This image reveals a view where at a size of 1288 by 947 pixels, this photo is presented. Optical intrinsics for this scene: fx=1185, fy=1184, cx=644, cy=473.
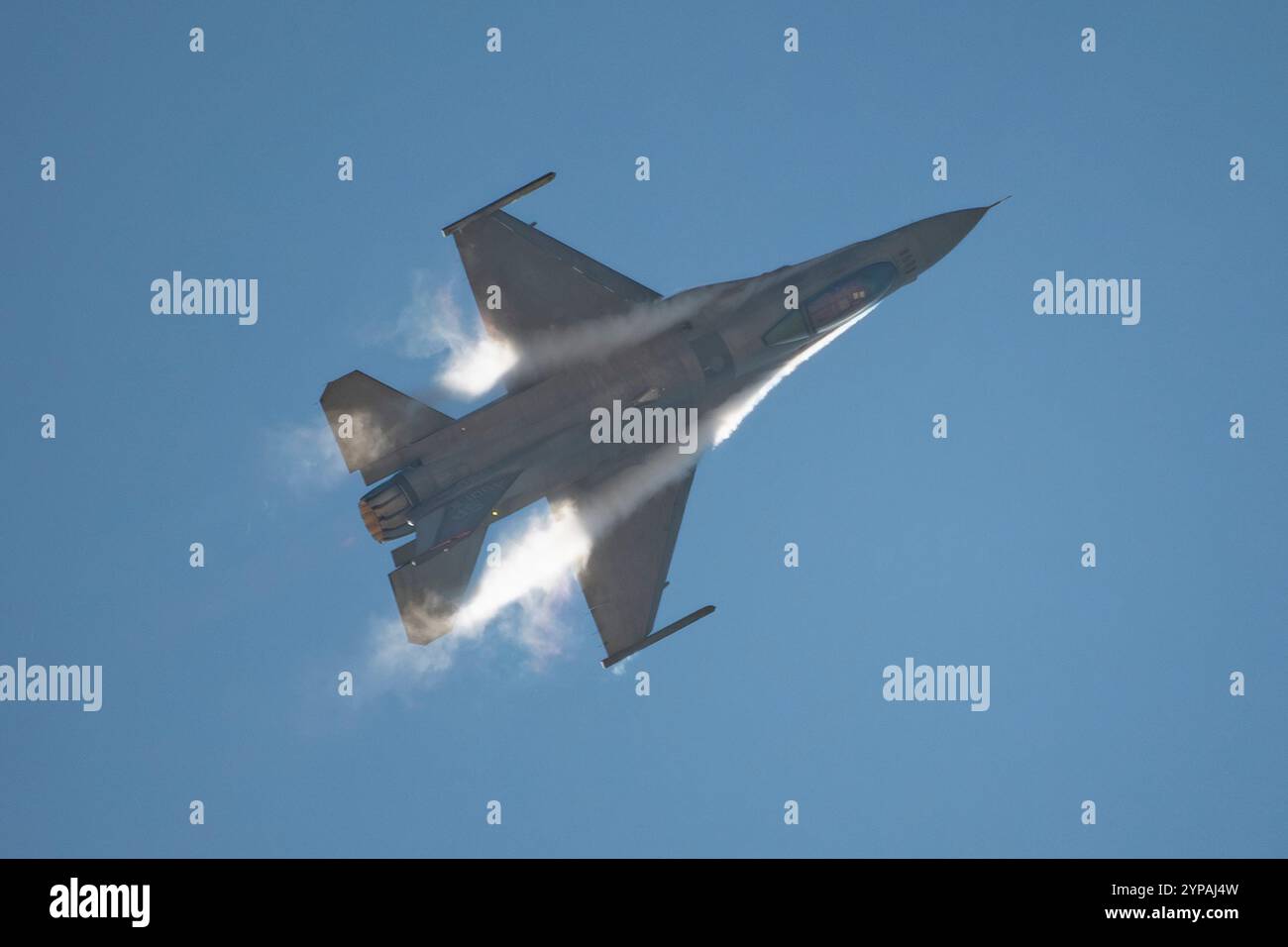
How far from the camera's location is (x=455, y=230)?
26.9m

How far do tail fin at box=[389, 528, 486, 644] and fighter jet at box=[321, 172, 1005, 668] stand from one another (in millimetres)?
32

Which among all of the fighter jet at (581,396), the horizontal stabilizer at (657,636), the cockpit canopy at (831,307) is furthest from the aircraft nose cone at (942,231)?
Answer: the horizontal stabilizer at (657,636)

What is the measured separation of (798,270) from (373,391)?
10113 mm

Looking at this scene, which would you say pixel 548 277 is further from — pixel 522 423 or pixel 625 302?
pixel 522 423

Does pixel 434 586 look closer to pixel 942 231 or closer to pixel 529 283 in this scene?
pixel 529 283

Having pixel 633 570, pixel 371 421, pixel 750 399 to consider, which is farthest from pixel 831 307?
pixel 371 421

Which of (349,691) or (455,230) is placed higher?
(455,230)

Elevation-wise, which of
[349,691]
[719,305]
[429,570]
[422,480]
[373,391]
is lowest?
[349,691]

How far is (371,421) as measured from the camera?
25.7 meters

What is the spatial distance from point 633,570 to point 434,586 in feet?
16.3

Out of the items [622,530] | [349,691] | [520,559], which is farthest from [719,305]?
[349,691]

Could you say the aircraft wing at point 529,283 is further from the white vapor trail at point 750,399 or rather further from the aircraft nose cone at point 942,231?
the aircraft nose cone at point 942,231

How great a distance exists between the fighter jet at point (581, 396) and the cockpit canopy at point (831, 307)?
0.03 m

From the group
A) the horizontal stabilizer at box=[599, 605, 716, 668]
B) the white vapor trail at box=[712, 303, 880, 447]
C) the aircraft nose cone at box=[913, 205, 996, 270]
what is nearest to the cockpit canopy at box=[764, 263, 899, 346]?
the white vapor trail at box=[712, 303, 880, 447]
